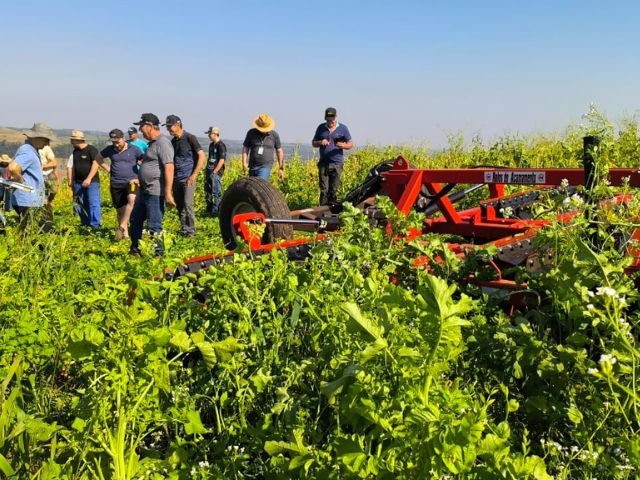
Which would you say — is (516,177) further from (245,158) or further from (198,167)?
(245,158)

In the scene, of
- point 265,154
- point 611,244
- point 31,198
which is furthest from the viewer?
point 265,154

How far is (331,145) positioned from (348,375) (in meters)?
9.77

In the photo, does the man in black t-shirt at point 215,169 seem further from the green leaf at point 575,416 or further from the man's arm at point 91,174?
the green leaf at point 575,416

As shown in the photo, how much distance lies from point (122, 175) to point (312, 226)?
5259mm

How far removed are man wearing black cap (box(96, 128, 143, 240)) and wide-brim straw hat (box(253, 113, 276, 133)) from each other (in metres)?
2.08

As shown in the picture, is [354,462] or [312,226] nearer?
[354,462]

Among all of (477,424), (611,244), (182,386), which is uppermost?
(611,244)

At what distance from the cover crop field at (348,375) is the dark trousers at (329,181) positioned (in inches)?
328

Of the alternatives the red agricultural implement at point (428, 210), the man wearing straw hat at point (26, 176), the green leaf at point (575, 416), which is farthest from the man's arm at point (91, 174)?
the green leaf at point (575, 416)

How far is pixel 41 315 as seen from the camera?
3533 mm

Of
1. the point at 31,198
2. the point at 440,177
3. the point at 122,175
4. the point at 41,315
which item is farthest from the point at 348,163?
the point at 41,315

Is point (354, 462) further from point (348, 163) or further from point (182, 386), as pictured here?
point (348, 163)

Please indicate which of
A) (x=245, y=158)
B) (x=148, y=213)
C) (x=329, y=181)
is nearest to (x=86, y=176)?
(x=245, y=158)

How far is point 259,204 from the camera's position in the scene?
595 centimetres
